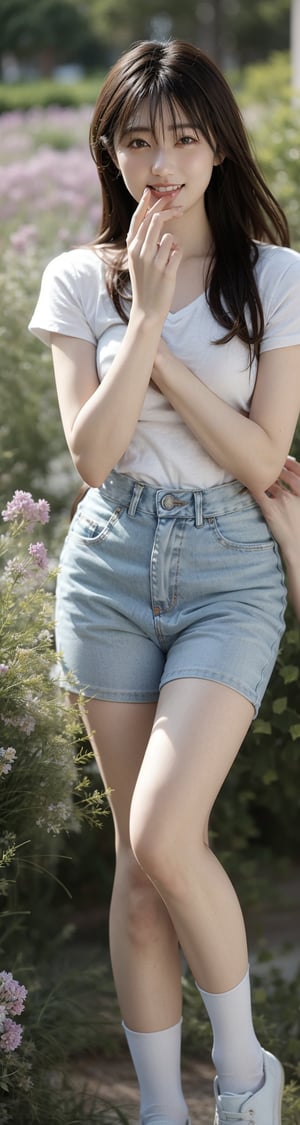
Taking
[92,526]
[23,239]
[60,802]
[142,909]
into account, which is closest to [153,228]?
[92,526]

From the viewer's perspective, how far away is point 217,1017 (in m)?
2.06

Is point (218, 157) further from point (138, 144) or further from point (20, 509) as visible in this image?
point (20, 509)

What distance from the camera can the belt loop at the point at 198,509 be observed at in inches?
86.1

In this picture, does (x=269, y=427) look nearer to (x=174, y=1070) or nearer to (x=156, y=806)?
(x=156, y=806)

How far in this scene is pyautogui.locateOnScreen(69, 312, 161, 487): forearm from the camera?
213 centimetres

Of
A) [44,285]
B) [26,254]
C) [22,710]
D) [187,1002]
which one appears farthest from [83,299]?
[26,254]

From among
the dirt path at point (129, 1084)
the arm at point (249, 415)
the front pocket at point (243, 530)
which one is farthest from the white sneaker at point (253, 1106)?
the arm at point (249, 415)

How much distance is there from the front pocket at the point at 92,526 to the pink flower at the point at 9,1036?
828mm

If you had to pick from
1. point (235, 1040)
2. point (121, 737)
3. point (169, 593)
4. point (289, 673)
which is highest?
point (169, 593)

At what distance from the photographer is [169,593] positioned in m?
2.18

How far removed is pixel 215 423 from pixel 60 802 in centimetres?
69

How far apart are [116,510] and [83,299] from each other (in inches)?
15.8

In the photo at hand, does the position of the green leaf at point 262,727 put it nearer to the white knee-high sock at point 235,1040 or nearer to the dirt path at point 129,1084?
the white knee-high sock at point 235,1040

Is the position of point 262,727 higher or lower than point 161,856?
lower
